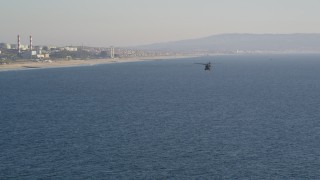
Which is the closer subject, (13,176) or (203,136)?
(13,176)

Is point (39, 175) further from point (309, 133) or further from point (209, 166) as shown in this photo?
point (309, 133)

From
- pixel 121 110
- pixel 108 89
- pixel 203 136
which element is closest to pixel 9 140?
pixel 203 136

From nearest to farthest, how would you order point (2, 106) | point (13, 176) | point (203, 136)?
1. point (13, 176)
2. point (203, 136)
3. point (2, 106)

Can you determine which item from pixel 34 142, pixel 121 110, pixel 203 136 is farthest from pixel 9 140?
pixel 121 110

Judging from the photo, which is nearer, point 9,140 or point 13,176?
point 13,176

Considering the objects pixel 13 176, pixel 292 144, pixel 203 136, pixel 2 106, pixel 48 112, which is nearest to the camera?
pixel 13 176

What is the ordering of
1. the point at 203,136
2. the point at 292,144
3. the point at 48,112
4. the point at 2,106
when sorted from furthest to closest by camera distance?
the point at 2,106 → the point at 48,112 → the point at 203,136 → the point at 292,144

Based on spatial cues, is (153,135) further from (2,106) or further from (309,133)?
(2,106)

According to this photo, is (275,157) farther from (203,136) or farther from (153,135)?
(153,135)

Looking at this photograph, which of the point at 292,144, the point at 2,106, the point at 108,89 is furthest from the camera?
the point at 108,89
